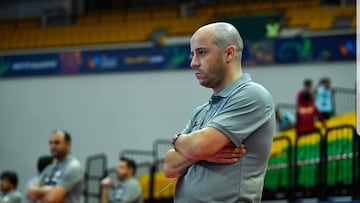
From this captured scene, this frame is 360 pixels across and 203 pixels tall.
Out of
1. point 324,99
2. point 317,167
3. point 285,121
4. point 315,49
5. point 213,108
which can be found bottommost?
point 285,121

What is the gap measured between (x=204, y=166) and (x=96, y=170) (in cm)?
1083

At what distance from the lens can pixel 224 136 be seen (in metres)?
2.89

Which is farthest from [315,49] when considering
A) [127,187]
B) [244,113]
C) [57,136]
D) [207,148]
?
[207,148]

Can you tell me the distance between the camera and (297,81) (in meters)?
14.5

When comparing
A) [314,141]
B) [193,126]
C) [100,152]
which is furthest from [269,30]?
[193,126]

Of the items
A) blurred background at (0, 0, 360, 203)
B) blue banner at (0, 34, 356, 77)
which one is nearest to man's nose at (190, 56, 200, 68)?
blurred background at (0, 0, 360, 203)

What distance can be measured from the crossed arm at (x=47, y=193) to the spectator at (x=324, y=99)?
7.94 metres

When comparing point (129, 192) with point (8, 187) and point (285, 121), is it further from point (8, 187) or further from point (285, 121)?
point (285, 121)

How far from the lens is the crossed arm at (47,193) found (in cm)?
576

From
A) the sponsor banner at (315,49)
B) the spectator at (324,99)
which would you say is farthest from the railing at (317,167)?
the sponsor banner at (315,49)

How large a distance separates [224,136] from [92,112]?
1412cm

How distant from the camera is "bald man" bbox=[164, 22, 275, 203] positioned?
289 centimetres

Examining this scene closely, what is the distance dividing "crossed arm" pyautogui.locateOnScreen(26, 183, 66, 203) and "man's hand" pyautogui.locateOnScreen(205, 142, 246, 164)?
3.11m

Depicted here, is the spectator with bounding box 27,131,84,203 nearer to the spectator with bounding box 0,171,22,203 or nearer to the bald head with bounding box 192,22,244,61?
the spectator with bounding box 0,171,22,203
